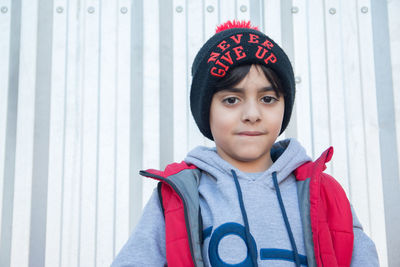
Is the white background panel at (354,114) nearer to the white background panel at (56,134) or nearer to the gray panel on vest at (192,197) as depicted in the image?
the gray panel on vest at (192,197)

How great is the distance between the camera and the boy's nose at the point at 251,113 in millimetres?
1076

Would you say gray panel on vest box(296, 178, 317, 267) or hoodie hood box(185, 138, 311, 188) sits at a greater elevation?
hoodie hood box(185, 138, 311, 188)

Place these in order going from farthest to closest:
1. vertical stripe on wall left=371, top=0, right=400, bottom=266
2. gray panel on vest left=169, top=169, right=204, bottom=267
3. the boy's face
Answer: vertical stripe on wall left=371, top=0, right=400, bottom=266
the boy's face
gray panel on vest left=169, top=169, right=204, bottom=267

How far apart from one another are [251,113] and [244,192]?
229mm

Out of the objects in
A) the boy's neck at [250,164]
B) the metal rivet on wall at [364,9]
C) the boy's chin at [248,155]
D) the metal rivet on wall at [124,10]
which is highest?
the metal rivet on wall at [124,10]

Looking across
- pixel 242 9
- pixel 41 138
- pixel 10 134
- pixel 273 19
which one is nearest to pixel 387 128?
pixel 273 19

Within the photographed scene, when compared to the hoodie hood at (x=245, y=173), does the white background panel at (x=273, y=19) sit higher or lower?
higher

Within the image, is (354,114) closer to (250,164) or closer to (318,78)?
(318,78)

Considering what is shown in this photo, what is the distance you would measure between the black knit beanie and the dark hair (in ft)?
0.04

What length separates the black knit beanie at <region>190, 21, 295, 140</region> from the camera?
3.64 feet

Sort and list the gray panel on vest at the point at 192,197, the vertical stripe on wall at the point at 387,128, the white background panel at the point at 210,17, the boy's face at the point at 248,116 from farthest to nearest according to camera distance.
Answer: the white background panel at the point at 210,17
the vertical stripe on wall at the point at 387,128
the boy's face at the point at 248,116
the gray panel on vest at the point at 192,197

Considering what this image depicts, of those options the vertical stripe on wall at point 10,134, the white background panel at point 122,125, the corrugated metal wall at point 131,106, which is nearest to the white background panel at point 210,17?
the corrugated metal wall at point 131,106

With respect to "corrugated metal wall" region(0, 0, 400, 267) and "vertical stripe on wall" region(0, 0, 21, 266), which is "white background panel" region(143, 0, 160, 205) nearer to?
"corrugated metal wall" region(0, 0, 400, 267)

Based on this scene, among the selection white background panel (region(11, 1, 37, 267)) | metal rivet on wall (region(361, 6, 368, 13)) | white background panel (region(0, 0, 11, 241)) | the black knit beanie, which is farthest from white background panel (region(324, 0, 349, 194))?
white background panel (region(0, 0, 11, 241))
